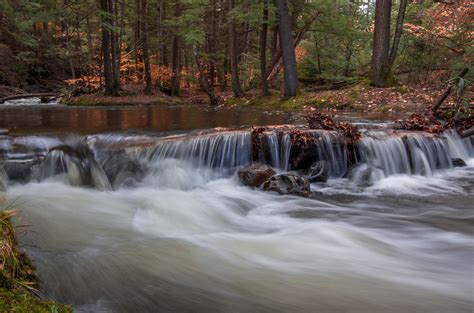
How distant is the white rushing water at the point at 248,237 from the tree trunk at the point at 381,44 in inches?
275

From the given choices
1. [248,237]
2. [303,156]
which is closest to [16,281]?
[248,237]

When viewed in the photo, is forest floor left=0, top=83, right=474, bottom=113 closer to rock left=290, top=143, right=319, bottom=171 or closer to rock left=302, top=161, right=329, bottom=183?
rock left=290, top=143, right=319, bottom=171

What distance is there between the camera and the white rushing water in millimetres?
2844

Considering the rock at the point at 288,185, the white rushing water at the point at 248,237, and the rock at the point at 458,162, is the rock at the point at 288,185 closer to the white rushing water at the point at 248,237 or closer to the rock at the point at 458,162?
the white rushing water at the point at 248,237

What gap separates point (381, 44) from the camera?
43.8 feet

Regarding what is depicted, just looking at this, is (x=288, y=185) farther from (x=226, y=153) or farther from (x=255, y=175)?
(x=226, y=153)

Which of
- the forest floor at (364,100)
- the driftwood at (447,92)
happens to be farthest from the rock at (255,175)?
the forest floor at (364,100)

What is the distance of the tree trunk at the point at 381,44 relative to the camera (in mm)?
13180

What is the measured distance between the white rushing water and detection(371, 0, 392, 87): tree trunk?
22.9ft

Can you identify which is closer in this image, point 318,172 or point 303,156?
point 318,172

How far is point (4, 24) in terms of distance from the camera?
2447 cm

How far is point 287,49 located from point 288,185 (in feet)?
30.4

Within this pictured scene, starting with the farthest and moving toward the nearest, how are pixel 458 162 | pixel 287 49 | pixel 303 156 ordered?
pixel 287 49 < pixel 458 162 < pixel 303 156

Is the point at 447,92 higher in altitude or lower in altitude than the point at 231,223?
higher
